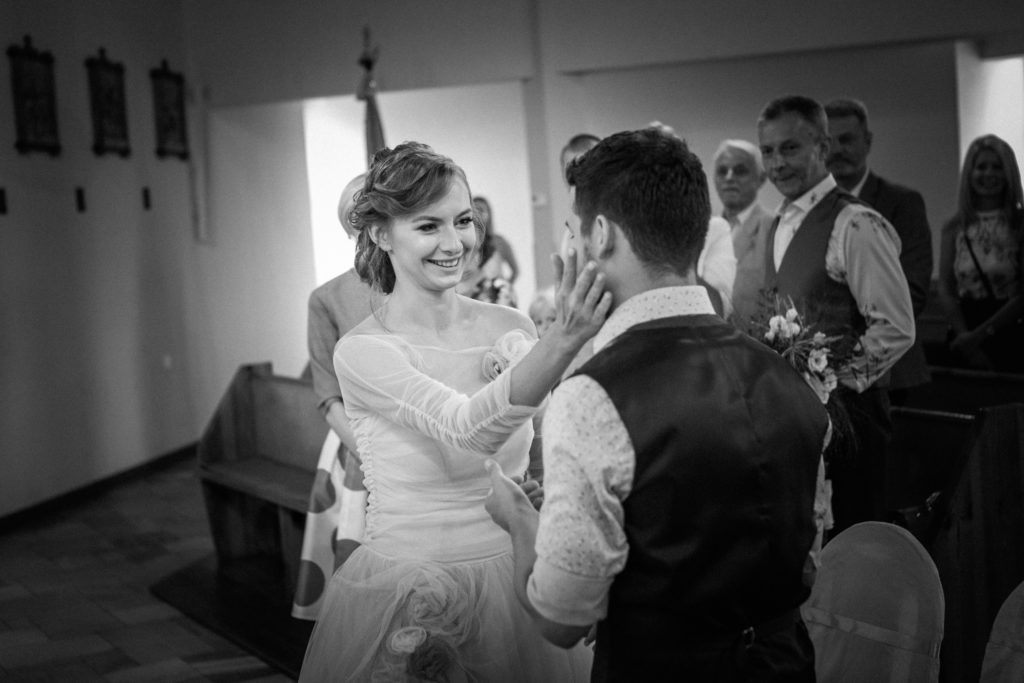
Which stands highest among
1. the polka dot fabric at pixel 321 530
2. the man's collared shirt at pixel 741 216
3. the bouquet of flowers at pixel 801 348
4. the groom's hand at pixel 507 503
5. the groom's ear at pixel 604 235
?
the man's collared shirt at pixel 741 216

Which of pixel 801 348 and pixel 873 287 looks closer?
pixel 801 348

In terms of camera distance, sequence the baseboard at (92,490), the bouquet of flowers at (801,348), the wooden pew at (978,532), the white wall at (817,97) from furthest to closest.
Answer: the white wall at (817,97), the baseboard at (92,490), the wooden pew at (978,532), the bouquet of flowers at (801,348)

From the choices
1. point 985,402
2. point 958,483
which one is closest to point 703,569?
point 958,483

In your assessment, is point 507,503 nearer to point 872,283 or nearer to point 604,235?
point 604,235

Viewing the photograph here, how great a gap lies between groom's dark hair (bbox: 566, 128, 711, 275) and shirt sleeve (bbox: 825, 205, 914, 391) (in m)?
1.73

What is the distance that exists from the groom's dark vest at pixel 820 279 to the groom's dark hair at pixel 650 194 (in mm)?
1845

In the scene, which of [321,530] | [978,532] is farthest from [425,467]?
[321,530]

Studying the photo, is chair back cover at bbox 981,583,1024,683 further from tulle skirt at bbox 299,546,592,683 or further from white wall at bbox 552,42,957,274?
white wall at bbox 552,42,957,274

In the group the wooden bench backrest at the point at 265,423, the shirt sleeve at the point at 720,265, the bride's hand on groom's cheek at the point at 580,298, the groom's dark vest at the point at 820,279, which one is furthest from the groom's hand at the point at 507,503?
the wooden bench backrest at the point at 265,423

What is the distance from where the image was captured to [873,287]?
3.26 metres

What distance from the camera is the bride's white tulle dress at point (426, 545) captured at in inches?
83.4

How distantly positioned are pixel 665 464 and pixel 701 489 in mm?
63

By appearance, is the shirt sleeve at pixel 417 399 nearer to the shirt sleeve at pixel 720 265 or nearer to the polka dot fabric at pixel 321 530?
the shirt sleeve at pixel 720 265

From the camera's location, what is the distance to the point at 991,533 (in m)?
3.20
